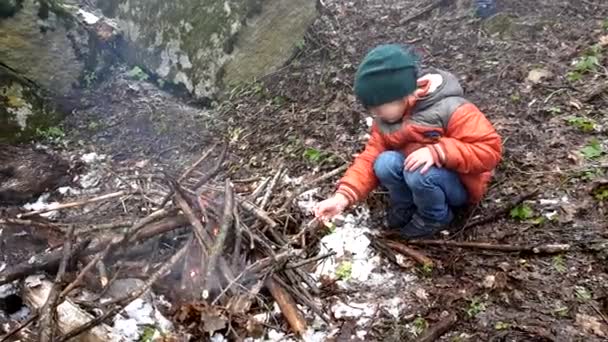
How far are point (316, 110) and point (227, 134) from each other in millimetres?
688

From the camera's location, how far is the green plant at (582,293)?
9.00 feet

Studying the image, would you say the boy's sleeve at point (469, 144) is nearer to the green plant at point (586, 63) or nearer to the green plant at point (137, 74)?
the green plant at point (586, 63)

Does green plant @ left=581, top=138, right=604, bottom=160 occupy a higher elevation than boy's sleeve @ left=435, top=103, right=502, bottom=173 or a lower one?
lower

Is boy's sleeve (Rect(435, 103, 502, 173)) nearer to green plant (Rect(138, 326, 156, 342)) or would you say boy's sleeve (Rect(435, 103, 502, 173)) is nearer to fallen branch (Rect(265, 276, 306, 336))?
fallen branch (Rect(265, 276, 306, 336))

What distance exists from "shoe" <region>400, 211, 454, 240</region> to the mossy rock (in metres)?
2.83

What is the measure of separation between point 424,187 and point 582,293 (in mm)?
864

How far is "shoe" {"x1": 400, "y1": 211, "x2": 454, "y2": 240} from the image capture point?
331 centimetres

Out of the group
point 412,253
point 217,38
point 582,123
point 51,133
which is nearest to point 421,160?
point 412,253

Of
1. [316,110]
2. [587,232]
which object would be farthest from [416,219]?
[316,110]

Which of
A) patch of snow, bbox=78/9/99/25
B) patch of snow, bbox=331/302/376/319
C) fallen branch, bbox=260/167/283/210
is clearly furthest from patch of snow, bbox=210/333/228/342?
patch of snow, bbox=78/9/99/25

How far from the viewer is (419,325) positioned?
2.79 meters

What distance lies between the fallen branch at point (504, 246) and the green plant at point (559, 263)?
32 mm

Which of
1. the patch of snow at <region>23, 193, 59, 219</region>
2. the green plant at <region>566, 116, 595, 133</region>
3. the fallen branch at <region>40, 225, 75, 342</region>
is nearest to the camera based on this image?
the fallen branch at <region>40, 225, 75, 342</region>

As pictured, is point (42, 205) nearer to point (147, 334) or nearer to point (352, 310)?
point (147, 334)
